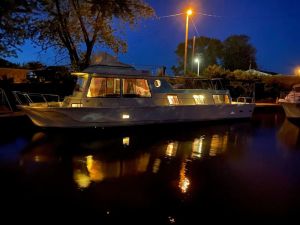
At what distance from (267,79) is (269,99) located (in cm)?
438

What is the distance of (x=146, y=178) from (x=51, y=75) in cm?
1955

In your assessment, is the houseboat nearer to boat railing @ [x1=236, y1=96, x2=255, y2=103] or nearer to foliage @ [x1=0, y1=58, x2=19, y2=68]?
boat railing @ [x1=236, y1=96, x2=255, y2=103]

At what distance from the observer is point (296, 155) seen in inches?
477

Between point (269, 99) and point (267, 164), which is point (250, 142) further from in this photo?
point (269, 99)

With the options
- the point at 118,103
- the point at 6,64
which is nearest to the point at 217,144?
the point at 118,103

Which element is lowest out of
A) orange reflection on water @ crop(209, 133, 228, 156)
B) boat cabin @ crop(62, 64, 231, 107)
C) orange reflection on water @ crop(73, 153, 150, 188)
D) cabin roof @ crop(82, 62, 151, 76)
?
orange reflection on water @ crop(73, 153, 150, 188)

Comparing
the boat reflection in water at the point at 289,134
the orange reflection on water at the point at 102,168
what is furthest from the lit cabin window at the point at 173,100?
the orange reflection on water at the point at 102,168

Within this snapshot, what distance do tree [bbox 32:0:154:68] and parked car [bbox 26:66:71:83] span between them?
1.61 metres

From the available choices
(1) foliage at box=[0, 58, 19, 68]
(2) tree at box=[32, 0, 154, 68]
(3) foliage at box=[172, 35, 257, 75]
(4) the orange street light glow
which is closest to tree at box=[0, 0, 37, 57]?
(2) tree at box=[32, 0, 154, 68]

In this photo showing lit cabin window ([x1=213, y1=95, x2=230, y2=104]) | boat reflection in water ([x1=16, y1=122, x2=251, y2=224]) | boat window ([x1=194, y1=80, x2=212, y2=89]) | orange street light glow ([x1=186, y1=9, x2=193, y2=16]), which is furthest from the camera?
orange street light glow ([x1=186, y1=9, x2=193, y2=16])

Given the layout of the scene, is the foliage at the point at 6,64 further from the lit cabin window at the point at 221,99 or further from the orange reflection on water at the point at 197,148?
the orange reflection on water at the point at 197,148

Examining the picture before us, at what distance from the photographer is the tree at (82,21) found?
68.7ft

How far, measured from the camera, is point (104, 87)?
15703 mm

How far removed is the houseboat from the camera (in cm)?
1485
